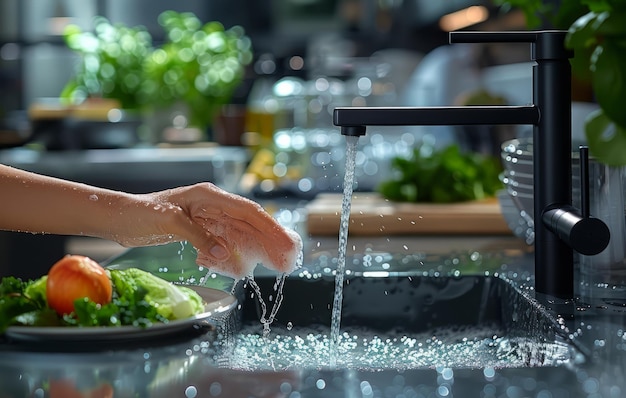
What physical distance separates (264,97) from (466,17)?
0.93 meters

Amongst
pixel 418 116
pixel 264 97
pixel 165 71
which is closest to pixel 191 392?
pixel 418 116

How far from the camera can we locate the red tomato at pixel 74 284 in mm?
841

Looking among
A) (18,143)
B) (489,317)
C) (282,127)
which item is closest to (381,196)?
(489,317)

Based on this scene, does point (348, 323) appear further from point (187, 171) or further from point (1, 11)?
point (1, 11)

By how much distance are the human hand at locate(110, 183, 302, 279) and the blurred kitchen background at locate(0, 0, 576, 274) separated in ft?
4.00

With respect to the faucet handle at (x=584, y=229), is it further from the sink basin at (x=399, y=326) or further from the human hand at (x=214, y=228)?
the human hand at (x=214, y=228)

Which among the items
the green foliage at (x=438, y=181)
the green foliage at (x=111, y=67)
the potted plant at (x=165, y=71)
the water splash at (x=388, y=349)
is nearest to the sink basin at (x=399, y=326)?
the water splash at (x=388, y=349)

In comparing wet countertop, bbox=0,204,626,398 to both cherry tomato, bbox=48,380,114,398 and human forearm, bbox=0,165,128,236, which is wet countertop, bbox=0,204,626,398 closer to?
cherry tomato, bbox=48,380,114,398

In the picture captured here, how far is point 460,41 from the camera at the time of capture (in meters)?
1.08

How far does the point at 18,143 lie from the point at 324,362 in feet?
9.77

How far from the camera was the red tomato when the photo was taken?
0.84 meters

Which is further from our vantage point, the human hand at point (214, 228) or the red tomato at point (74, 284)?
the human hand at point (214, 228)

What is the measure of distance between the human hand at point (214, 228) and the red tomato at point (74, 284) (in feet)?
0.37

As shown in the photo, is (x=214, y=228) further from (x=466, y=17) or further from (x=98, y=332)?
(x=466, y=17)
